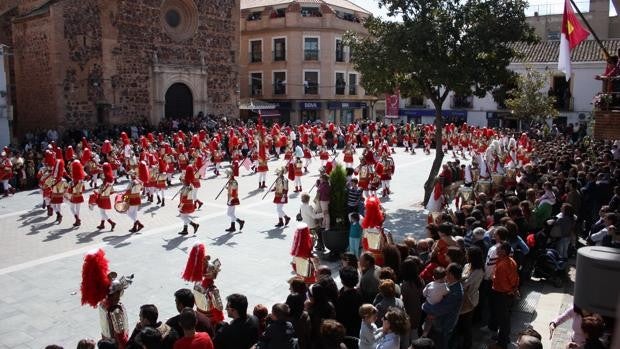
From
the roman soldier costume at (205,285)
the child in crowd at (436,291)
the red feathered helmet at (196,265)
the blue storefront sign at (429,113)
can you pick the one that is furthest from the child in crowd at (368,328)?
the blue storefront sign at (429,113)

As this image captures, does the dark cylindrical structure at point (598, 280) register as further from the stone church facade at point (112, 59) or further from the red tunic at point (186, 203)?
the stone church facade at point (112, 59)

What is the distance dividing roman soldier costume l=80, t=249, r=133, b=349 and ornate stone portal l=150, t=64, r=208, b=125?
2531cm

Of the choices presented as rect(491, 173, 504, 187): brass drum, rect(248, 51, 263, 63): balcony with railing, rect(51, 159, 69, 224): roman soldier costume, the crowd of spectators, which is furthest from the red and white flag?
rect(248, 51, 263, 63): balcony with railing

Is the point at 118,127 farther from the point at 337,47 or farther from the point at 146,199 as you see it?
the point at 337,47

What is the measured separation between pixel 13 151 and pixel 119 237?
37.2 feet

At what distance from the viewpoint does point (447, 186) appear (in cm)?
1470

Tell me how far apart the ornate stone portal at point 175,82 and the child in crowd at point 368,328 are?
27182mm

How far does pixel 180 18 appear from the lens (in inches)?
1249

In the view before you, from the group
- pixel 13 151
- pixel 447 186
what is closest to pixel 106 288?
pixel 447 186

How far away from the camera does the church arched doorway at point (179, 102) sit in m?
31.6

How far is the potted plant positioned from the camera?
11.0 m

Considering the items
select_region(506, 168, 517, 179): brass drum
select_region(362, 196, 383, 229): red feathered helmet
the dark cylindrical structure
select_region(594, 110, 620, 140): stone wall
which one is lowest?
select_region(506, 168, 517, 179): brass drum

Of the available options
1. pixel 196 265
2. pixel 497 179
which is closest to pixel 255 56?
pixel 497 179

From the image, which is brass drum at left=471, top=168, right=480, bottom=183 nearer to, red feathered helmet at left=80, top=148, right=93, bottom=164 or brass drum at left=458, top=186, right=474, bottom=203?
brass drum at left=458, top=186, right=474, bottom=203
